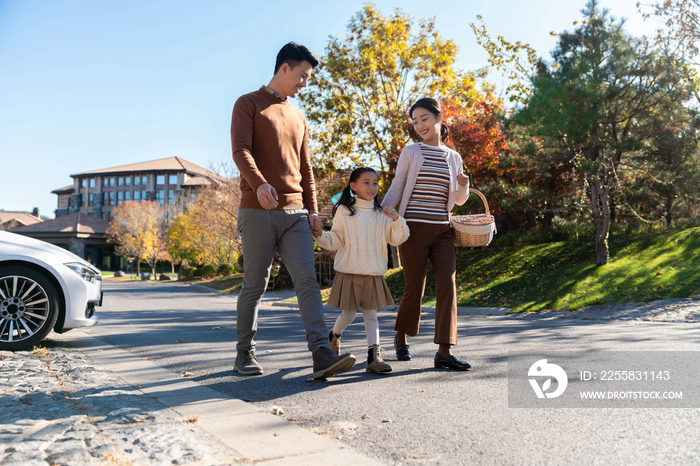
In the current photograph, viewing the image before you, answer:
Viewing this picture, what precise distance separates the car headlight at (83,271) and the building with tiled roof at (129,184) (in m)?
78.4

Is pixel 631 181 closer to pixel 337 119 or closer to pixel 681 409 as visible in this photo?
pixel 337 119

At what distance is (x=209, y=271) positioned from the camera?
35062mm

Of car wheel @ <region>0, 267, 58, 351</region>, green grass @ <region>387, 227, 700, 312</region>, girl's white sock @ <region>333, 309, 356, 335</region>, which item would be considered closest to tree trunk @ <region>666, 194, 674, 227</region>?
green grass @ <region>387, 227, 700, 312</region>

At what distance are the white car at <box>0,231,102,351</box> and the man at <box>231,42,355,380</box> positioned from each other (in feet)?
7.75

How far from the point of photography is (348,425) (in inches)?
111

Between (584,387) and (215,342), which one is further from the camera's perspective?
(215,342)

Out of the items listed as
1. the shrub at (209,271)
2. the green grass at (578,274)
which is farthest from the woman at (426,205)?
the shrub at (209,271)

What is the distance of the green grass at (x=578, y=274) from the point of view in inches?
425

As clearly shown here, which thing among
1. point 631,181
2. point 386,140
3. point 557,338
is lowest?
point 557,338

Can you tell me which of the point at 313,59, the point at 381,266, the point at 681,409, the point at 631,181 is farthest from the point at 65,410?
the point at 631,181

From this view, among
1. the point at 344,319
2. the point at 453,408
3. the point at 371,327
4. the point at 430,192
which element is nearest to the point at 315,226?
the point at 344,319

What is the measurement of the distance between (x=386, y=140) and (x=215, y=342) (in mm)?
12200

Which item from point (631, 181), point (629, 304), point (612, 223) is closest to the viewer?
point (629, 304)

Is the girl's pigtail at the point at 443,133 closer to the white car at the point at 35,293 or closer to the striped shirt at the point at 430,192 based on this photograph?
the striped shirt at the point at 430,192
